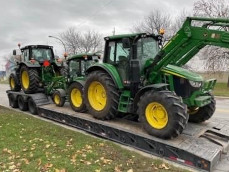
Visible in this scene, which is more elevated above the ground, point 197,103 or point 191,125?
point 197,103

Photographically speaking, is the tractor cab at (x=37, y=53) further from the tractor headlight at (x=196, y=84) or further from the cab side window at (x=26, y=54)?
the tractor headlight at (x=196, y=84)

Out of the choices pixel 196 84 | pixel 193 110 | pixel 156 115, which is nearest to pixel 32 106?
pixel 156 115

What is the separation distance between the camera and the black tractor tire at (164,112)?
19.6 ft

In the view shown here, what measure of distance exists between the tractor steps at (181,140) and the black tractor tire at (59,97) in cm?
174

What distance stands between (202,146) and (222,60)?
24033 millimetres

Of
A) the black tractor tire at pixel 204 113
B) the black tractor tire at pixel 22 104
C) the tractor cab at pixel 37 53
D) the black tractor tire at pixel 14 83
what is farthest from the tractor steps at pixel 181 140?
the black tractor tire at pixel 14 83

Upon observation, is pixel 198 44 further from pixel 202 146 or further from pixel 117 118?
pixel 117 118

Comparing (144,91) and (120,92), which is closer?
(144,91)

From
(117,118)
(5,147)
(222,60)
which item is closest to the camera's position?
(5,147)

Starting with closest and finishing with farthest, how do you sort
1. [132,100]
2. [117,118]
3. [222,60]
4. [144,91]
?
[144,91] < [132,100] < [117,118] < [222,60]

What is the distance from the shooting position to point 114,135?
7121mm

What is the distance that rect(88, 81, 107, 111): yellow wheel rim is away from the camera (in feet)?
26.2

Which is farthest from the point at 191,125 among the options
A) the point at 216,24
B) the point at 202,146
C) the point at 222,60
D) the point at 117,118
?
the point at 222,60

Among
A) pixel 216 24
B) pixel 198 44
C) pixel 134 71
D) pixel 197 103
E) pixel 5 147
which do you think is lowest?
pixel 5 147
